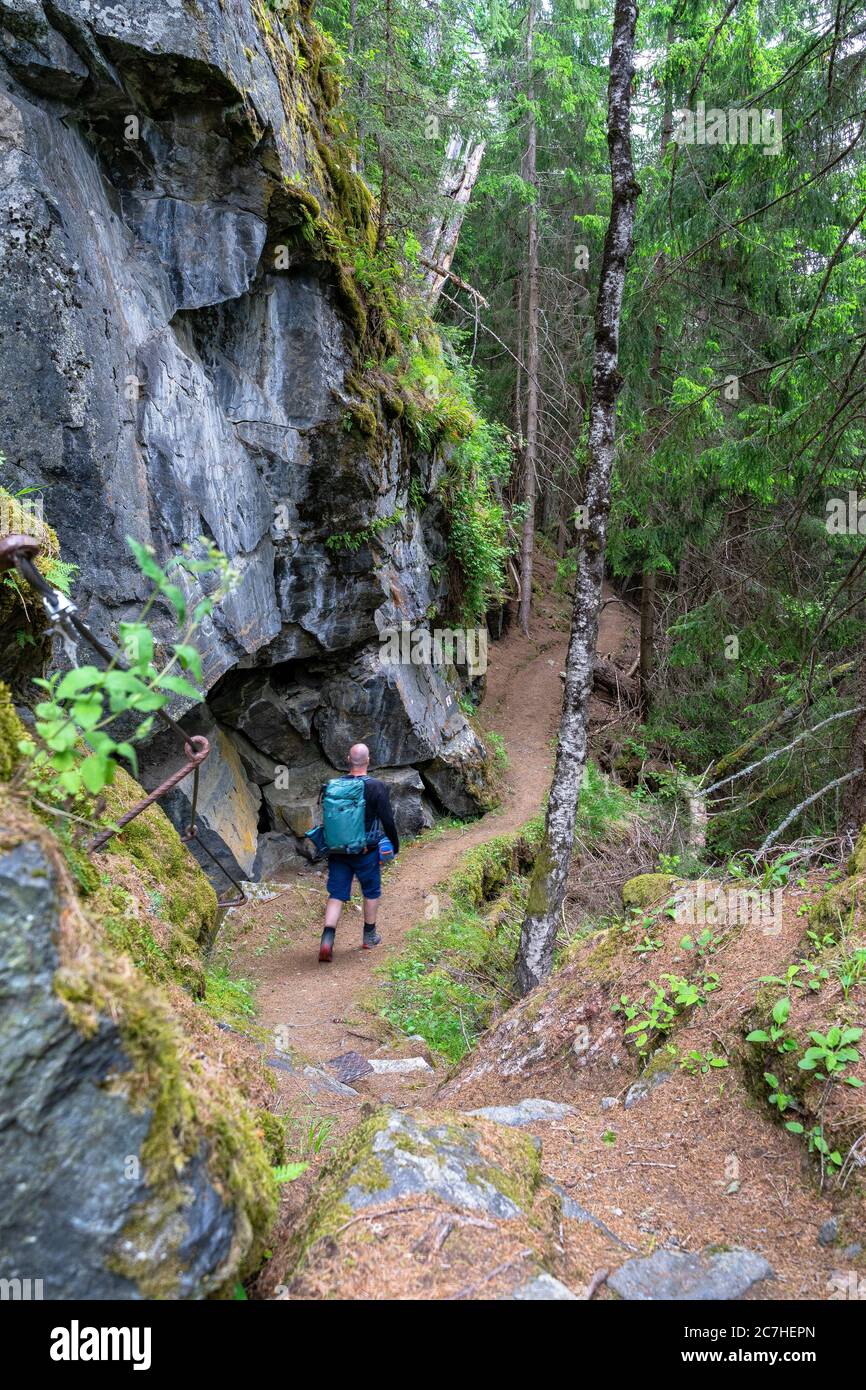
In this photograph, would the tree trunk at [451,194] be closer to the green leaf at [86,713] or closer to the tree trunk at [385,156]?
the tree trunk at [385,156]

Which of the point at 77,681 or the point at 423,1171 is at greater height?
the point at 77,681

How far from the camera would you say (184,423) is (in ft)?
26.1

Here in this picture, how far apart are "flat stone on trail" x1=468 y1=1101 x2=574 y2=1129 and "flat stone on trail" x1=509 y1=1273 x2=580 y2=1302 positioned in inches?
61.3

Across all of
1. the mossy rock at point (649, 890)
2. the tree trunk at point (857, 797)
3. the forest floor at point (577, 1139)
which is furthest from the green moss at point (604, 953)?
the tree trunk at point (857, 797)

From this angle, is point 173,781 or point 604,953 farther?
point 604,953

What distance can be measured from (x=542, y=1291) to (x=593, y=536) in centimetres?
549

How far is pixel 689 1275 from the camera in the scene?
254cm

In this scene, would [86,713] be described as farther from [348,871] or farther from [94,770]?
[348,871]

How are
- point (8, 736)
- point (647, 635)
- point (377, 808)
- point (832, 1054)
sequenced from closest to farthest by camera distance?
point (8, 736)
point (832, 1054)
point (377, 808)
point (647, 635)

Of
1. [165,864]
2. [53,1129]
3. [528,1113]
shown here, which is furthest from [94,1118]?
[165,864]

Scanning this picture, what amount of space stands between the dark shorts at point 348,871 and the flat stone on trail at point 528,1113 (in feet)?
13.4

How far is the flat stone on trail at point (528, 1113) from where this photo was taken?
3742 mm
